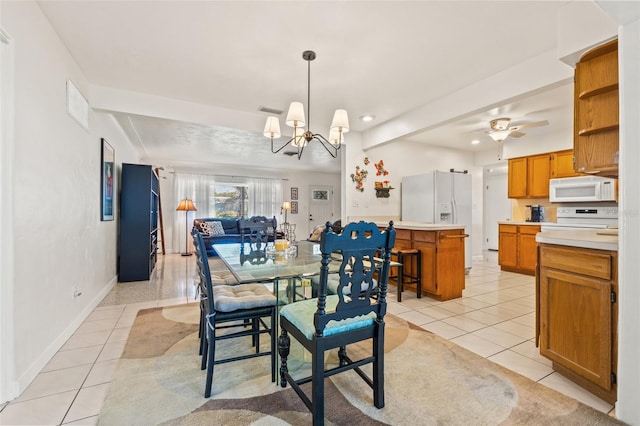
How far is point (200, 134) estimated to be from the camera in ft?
16.9

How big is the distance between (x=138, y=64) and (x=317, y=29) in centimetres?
182

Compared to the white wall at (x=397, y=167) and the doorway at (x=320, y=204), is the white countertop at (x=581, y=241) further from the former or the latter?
the doorway at (x=320, y=204)

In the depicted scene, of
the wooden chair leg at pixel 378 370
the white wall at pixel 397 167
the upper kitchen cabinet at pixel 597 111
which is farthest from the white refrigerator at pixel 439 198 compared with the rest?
the wooden chair leg at pixel 378 370

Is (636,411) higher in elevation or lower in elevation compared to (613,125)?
lower

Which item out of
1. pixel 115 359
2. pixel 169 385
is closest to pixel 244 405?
pixel 169 385

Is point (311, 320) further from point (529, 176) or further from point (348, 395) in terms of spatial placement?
point (529, 176)

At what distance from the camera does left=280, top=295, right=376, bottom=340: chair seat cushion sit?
1.43 m

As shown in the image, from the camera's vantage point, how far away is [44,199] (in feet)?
6.73

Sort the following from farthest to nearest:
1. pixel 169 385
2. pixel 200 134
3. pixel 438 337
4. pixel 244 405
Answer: pixel 200 134 → pixel 438 337 → pixel 169 385 → pixel 244 405

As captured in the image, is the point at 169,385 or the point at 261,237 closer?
the point at 169,385

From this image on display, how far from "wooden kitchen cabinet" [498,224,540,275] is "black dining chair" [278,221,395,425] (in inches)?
183

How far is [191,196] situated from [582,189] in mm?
8488

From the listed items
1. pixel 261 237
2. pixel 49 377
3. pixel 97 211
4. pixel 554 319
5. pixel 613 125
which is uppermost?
pixel 613 125

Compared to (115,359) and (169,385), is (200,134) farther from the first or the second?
(169,385)
